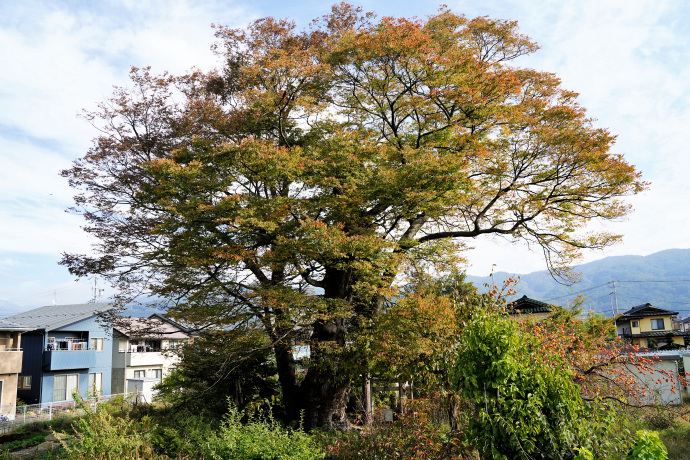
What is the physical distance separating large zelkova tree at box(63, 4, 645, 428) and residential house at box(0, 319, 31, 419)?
11.7 meters

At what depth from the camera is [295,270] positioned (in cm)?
1080

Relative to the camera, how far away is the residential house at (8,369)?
19.4m

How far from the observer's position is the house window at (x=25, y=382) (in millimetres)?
23562

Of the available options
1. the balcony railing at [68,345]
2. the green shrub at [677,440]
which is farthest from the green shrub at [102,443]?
the balcony railing at [68,345]

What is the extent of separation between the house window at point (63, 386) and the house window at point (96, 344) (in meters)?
1.76

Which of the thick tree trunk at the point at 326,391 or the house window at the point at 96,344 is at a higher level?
the house window at the point at 96,344

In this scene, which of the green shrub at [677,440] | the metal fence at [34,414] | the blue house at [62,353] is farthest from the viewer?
the blue house at [62,353]

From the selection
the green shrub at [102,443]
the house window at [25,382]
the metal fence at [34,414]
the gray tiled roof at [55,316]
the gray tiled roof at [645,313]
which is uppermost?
the gray tiled roof at [55,316]

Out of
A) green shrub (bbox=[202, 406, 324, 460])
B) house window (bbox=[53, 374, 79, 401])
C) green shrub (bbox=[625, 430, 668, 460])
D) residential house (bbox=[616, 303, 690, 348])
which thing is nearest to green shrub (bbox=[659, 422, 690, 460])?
green shrub (bbox=[625, 430, 668, 460])

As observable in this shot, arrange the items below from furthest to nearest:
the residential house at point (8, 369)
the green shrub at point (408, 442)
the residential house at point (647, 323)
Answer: the residential house at point (647, 323)
the residential house at point (8, 369)
the green shrub at point (408, 442)

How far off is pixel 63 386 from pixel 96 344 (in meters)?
2.72

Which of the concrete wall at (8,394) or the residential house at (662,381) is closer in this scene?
the residential house at (662,381)

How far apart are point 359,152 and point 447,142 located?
247cm

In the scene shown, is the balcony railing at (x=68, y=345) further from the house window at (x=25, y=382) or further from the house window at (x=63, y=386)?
the house window at (x=25, y=382)
